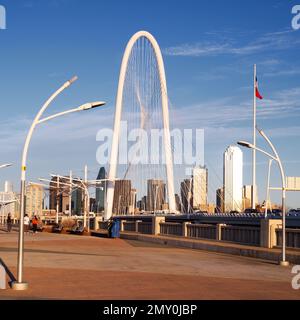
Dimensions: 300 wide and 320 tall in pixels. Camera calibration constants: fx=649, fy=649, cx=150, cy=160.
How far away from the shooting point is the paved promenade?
561 inches

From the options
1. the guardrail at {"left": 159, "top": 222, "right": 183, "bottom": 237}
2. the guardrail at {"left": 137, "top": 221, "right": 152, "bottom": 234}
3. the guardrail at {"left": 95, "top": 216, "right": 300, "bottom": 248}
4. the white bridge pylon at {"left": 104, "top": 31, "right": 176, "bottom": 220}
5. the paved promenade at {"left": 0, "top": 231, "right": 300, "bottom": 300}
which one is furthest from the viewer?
the white bridge pylon at {"left": 104, "top": 31, "right": 176, "bottom": 220}

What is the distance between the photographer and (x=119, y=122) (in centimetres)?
6825

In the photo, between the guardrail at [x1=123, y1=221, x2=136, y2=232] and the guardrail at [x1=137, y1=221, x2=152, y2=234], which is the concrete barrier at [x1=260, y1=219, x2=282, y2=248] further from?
the guardrail at [x1=123, y1=221, x2=136, y2=232]

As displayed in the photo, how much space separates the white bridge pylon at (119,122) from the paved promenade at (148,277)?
3798cm

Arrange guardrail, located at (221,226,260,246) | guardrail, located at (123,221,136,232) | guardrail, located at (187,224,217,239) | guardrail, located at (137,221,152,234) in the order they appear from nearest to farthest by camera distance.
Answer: guardrail, located at (221,226,260,246)
guardrail, located at (187,224,217,239)
guardrail, located at (137,221,152,234)
guardrail, located at (123,221,136,232)

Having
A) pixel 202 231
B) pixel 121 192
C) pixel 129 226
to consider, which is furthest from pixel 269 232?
pixel 121 192

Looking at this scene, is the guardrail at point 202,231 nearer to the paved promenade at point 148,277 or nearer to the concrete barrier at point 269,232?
the concrete barrier at point 269,232

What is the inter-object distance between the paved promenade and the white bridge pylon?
37978 mm

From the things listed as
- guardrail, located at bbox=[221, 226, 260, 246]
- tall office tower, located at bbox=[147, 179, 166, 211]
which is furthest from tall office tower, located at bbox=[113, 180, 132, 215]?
guardrail, located at bbox=[221, 226, 260, 246]

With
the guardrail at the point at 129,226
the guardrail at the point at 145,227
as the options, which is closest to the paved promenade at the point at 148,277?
the guardrail at the point at 145,227

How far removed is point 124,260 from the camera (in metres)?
23.8

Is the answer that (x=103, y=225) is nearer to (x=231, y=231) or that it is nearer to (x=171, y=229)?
(x=171, y=229)

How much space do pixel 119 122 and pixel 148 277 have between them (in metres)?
51.1
